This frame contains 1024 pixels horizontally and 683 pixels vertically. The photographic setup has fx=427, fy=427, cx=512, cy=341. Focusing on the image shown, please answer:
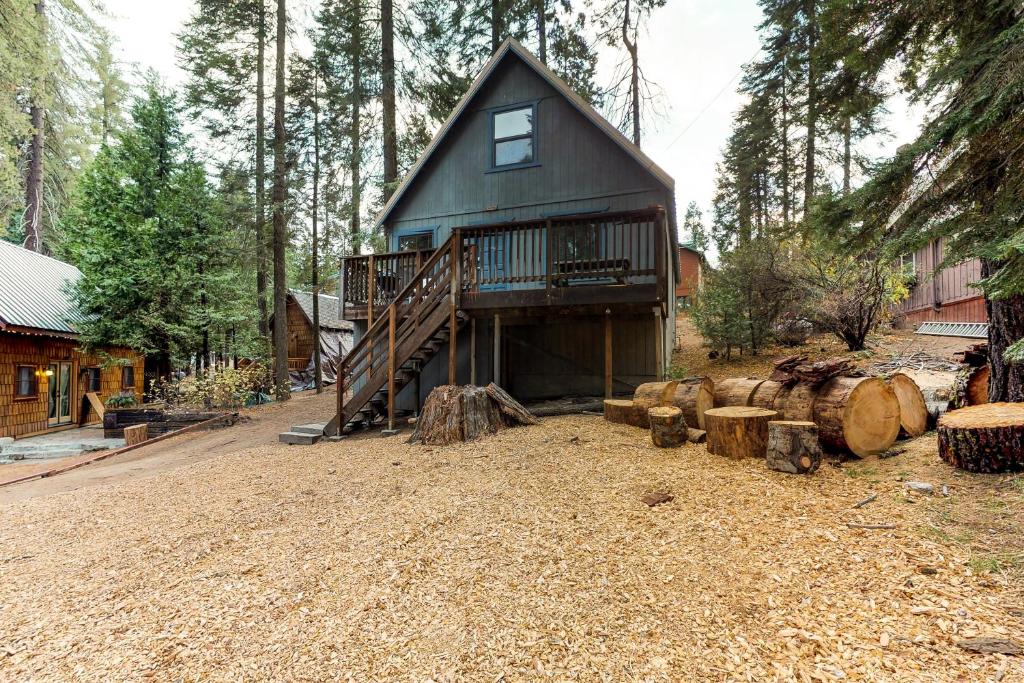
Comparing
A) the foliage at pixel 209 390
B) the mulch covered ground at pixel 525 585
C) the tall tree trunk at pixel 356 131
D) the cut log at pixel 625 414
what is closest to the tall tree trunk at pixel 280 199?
the foliage at pixel 209 390

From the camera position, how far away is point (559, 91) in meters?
9.87

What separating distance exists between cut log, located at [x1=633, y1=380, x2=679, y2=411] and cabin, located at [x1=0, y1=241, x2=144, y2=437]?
1441 cm

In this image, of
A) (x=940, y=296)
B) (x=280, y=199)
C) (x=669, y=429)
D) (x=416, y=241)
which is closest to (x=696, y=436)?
(x=669, y=429)

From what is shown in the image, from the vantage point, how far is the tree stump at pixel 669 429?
5.12 metres

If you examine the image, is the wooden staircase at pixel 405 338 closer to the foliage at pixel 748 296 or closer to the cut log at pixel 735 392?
the cut log at pixel 735 392

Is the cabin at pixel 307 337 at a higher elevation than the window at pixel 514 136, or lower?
lower

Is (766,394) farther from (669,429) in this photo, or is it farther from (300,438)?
(300,438)

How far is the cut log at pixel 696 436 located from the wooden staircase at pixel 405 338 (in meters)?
4.29

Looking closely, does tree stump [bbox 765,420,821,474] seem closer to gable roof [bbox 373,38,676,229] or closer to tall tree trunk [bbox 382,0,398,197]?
gable roof [bbox 373,38,676,229]

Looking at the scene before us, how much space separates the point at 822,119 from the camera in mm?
5801

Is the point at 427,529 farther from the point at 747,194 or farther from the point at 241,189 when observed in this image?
the point at 747,194

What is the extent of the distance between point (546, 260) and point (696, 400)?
354 centimetres

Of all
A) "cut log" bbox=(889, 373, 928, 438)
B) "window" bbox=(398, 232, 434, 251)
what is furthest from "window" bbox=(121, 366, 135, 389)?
"cut log" bbox=(889, 373, 928, 438)

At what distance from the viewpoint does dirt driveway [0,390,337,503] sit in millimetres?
6590
